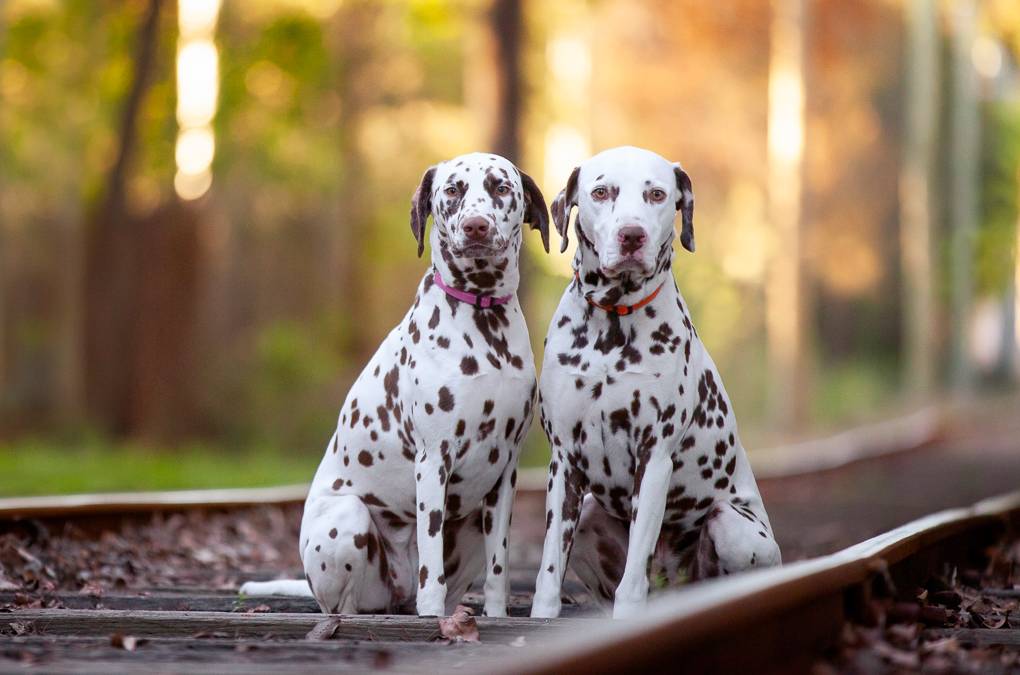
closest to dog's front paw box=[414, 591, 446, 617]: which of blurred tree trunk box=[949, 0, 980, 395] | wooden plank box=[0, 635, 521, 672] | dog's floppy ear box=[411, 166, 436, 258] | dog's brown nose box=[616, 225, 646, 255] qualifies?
wooden plank box=[0, 635, 521, 672]

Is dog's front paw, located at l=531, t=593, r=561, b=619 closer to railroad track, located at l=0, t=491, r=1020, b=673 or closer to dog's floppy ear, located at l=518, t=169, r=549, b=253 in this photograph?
railroad track, located at l=0, t=491, r=1020, b=673

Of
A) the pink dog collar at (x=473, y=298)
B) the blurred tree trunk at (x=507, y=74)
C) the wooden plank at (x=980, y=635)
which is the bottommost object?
the wooden plank at (x=980, y=635)

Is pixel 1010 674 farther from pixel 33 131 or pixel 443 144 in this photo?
pixel 443 144

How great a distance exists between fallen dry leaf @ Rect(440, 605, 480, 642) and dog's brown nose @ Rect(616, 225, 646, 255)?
1359mm

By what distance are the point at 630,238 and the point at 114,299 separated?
53.9ft

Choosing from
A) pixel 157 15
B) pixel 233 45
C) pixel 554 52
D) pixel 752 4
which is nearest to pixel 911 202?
pixel 752 4

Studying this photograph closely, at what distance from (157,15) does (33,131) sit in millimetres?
8040

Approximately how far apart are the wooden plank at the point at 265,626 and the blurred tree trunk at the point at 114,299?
623 inches

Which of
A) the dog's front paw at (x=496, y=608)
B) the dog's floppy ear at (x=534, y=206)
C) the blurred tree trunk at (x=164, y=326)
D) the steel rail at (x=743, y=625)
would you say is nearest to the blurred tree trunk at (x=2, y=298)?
the blurred tree trunk at (x=164, y=326)

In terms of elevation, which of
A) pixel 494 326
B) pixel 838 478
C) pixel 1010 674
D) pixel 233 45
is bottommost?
pixel 838 478

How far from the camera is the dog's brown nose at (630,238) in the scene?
17.7 feet

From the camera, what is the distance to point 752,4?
3616 cm

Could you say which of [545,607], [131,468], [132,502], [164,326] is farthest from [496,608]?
[164,326]

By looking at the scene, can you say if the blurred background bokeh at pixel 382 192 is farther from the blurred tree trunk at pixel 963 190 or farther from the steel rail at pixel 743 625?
the steel rail at pixel 743 625
